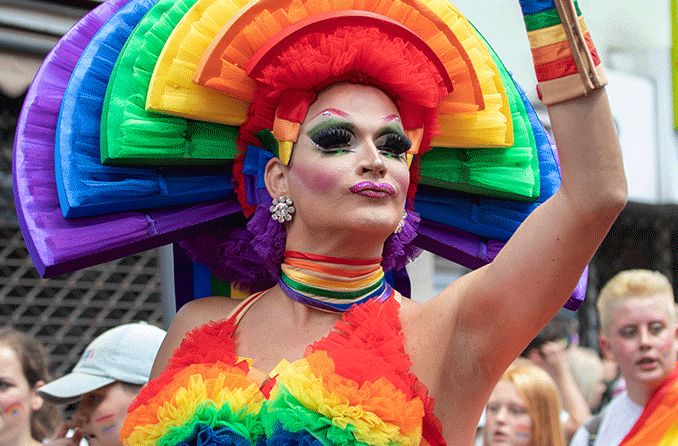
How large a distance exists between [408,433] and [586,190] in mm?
595

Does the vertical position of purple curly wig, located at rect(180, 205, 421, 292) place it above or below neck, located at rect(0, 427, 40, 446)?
above

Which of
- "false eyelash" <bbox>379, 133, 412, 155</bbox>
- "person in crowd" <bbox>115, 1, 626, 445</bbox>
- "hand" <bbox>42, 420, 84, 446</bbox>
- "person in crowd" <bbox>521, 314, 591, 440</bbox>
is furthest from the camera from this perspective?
"person in crowd" <bbox>521, 314, 591, 440</bbox>

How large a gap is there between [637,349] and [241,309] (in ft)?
7.23

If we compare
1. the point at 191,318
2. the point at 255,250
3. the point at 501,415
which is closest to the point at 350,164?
the point at 255,250

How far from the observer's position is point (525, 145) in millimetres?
2912

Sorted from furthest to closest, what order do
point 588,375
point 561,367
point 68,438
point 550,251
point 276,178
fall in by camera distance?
point 588,375, point 561,367, point 68,438, point 276,178, point 550,251

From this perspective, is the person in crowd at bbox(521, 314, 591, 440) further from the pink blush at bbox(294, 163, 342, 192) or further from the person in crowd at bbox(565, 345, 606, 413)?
the pink blush at bbox(294, 163, 342, 192)

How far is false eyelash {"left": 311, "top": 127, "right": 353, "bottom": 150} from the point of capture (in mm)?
2586

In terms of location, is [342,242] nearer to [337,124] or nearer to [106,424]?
[337,124]

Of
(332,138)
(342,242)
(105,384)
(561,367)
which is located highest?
(332,138)

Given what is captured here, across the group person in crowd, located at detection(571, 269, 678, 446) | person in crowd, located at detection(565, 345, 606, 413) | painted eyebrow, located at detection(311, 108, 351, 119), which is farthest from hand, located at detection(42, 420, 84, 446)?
person in crowd, located at detection(565, 345, 606, 413)

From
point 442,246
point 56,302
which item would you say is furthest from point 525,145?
point 56,302

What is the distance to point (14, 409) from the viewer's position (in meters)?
4.09

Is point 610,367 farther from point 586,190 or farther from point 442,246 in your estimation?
point 586,190
